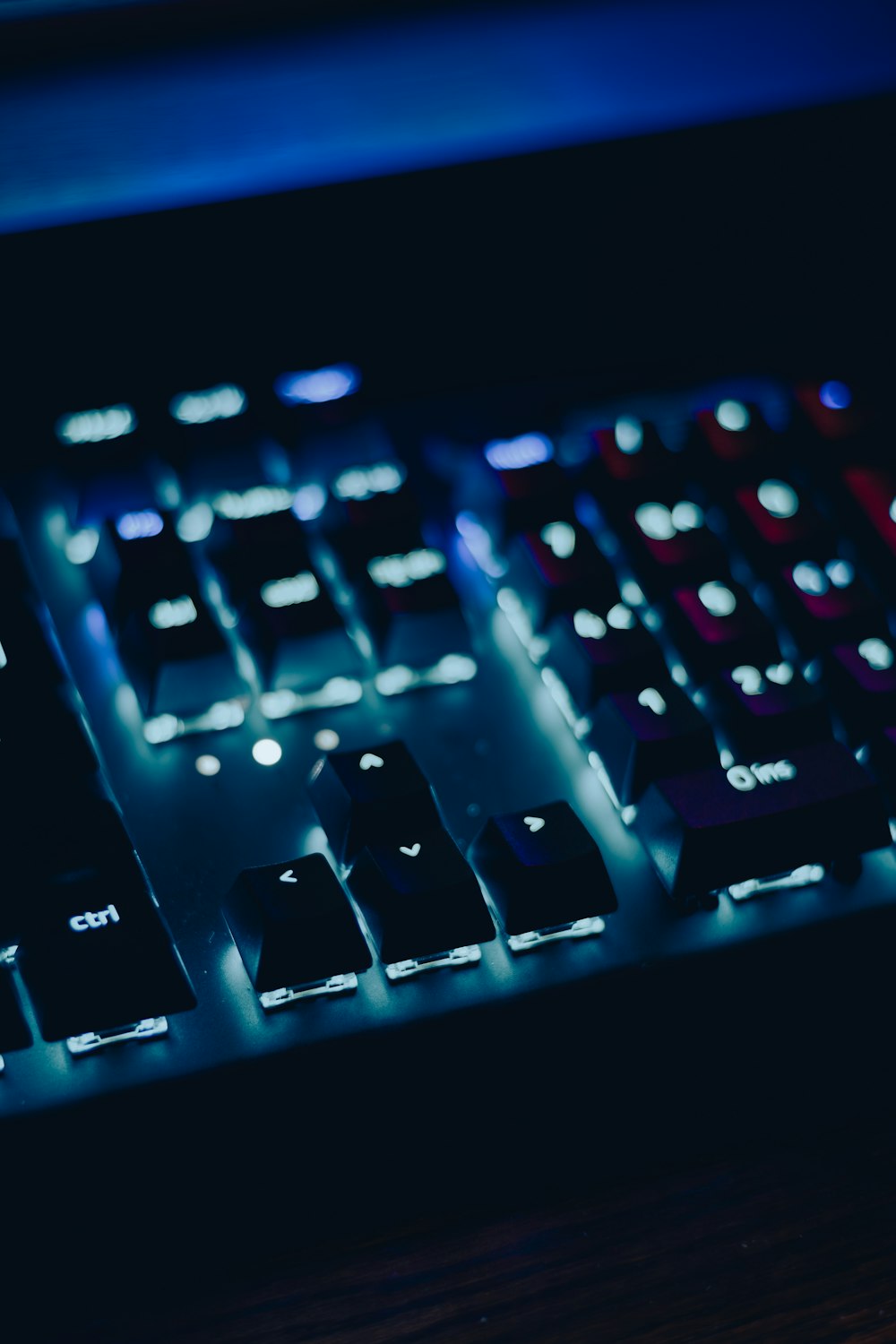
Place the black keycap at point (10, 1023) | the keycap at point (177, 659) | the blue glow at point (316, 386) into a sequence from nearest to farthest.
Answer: the black keycap at point (10, 1023), the keycap at point (177, 659), the blue glow at point (316, 386)

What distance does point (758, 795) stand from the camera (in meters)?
0.49

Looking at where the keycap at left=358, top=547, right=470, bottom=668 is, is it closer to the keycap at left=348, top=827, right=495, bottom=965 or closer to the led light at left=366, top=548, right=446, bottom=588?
the led light at left=366, top=548, right=446, bottom=588

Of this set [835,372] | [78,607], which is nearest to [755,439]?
[835,372]

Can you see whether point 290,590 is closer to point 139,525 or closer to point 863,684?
point 139,525

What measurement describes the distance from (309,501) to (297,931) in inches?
9.0

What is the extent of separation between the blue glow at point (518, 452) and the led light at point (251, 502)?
3.7 inches

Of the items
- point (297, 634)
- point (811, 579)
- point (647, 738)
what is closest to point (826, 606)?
point (811, 579)

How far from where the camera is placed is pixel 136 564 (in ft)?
1.75

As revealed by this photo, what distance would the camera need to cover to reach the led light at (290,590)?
0.53 m

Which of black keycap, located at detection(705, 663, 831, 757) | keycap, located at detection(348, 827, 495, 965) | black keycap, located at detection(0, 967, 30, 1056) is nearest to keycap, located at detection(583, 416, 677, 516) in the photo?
black keycap, located at detection(705, 663, 831, 757)

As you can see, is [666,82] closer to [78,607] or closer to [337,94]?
[337,94]

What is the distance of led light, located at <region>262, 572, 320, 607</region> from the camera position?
0.53 metres

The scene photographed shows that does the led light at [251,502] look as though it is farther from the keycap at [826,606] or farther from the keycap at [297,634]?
the keycap at [826,606]

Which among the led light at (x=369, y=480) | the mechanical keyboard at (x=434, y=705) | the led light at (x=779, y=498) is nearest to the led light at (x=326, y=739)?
the mechanical keyboard at (x=434, y=705)
